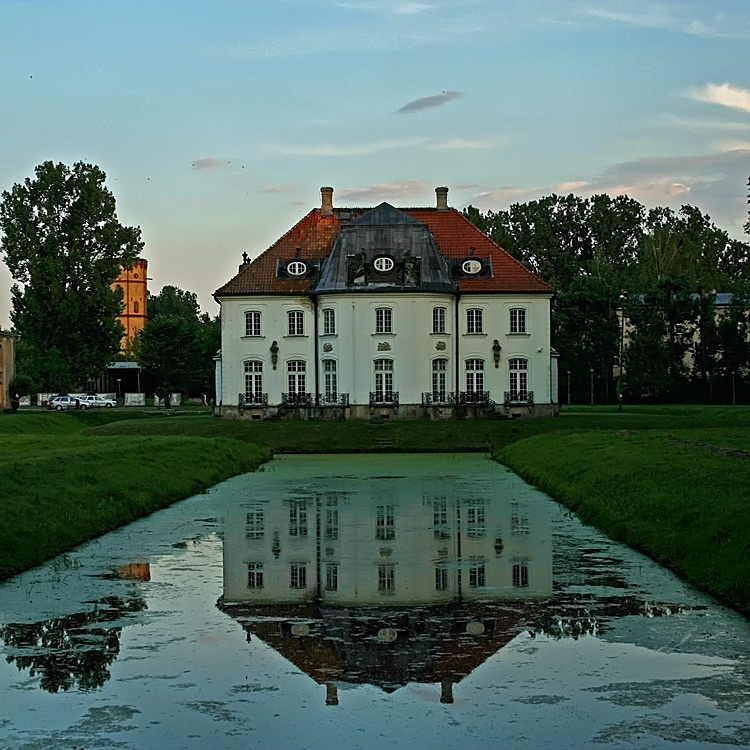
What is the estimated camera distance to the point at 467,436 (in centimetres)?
5056

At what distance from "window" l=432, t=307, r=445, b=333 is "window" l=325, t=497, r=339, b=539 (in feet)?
105

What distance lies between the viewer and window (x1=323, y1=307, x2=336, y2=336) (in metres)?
59.4

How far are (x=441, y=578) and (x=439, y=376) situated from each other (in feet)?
142

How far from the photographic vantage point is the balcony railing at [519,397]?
2355 inches

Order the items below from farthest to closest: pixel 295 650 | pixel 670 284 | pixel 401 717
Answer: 1. pixel 670 284
2. pixel 295 650
3. pixel 401 717

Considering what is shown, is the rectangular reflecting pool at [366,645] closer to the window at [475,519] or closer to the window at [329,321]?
the window at [475,519]

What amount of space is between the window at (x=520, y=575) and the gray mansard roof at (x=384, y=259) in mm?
41340

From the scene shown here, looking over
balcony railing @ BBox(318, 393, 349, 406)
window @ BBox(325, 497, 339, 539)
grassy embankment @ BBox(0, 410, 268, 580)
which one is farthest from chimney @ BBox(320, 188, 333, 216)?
window @ BBox(325, 497, 339, 539)

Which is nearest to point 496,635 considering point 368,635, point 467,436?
point 368,635

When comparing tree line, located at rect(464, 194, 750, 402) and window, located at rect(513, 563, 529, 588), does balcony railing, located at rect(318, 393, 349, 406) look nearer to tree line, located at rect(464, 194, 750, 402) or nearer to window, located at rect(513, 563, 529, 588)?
tree line, located at rect(464, 194, 750, 402)

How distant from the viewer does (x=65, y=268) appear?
71438mm

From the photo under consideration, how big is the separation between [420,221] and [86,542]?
Answer: 144 ft

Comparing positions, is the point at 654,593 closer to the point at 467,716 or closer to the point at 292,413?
the point at 467,716

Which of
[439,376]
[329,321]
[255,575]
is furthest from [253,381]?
[255,575]
